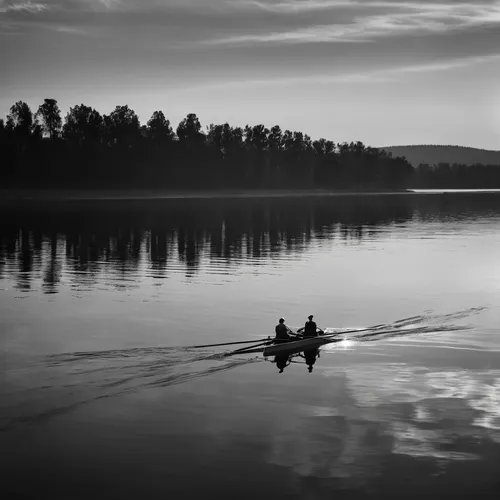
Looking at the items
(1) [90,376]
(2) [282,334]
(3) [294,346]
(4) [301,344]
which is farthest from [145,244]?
(1) [90,376]

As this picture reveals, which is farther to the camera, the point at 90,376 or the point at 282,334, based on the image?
the point at 282,334

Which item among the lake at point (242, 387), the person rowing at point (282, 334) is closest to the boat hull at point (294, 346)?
the person rowing at point (282, 334)

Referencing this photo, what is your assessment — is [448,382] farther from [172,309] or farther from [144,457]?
[172,309]

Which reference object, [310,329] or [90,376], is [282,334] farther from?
[90,376]

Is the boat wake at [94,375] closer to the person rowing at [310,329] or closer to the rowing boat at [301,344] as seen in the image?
the rowing boat at [301,344]

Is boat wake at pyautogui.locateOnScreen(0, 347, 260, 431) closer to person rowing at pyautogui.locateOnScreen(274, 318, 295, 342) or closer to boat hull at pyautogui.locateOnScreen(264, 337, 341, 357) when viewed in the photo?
boat hull at pyautogui.locateOnScreen(264, 337, 341, 357)

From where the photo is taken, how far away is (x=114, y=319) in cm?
4600

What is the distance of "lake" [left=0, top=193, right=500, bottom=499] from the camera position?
2214cm

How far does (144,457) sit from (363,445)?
283 inches

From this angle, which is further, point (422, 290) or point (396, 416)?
point (422, 290)

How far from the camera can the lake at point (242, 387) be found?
2214 centimetres

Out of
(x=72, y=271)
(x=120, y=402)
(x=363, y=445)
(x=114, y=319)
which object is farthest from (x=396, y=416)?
(x=72, y=271)

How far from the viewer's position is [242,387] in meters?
31.2

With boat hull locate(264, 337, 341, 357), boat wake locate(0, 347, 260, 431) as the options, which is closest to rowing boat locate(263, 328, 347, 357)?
boat hull locate(264, 337, 341, 357)
